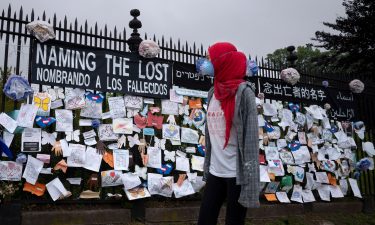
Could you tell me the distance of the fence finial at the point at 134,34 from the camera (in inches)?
215

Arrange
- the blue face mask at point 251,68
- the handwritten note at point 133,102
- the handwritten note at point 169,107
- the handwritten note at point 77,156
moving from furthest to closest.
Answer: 1. the blue face mask at point 251,68
2. the handwritten note at point 169,107
3. the handwritten note at point 133,102
4. the handwritten note at point 77,156

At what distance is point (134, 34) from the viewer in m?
5.54

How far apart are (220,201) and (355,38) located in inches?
564

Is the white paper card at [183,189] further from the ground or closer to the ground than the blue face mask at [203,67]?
closer to the ground

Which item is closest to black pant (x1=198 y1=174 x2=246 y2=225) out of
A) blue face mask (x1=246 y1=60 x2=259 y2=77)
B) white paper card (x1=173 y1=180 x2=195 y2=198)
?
white paper card (x1=173 y1=180 x2=195 y2=198)

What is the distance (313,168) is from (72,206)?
4328 millimetres

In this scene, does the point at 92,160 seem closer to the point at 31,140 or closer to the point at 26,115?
the point at 31,140

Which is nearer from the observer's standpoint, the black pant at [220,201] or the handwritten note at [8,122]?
the black pant at [220,201]

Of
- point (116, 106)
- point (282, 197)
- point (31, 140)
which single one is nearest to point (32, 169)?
point (31, 140)

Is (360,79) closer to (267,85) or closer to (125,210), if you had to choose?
(267,85)

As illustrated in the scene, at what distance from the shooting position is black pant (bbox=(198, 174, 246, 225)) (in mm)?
2453

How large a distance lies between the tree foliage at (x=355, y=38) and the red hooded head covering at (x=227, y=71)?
42.8ft

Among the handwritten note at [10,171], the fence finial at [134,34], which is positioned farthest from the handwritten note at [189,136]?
the handwritten note at [10,171]

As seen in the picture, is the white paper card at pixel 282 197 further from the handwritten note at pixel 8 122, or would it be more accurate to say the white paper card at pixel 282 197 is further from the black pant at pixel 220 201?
the handwritten note at pixel 8 122
